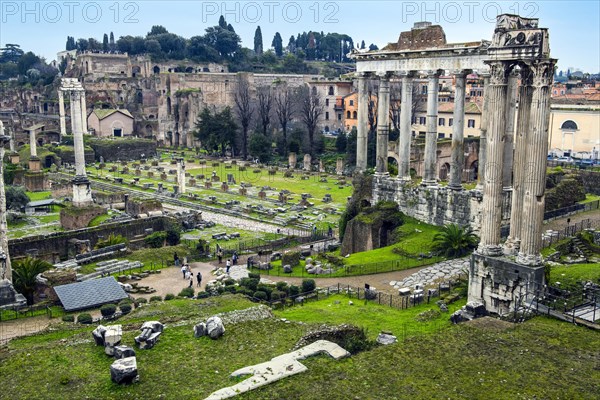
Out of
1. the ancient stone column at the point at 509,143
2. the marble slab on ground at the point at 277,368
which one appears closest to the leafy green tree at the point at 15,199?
the ancient stone column at the point at 509,143

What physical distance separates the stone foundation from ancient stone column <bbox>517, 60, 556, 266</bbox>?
322 mm

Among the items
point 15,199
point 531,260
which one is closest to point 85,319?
point 531,260

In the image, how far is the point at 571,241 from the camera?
77.4 feet

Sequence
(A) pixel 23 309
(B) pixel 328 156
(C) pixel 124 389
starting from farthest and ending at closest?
(B) pixel 328 156 → (A) pixel 23 309 → (C) pixel 124 389

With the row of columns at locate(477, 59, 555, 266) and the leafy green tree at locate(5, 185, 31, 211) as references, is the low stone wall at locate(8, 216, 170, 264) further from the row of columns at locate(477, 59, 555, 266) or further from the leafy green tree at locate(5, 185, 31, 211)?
the row of columns at locate(477, 59, 555, 266)

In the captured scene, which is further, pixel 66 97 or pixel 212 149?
pixel 66 97

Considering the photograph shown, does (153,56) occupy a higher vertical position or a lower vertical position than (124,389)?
higher

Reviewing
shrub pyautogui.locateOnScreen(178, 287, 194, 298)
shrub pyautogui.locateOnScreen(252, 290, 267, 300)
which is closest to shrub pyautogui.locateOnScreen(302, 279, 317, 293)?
shrub pyautogui.locateOnScreen(252, 290, 267, 300)

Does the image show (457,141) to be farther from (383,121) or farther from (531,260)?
(531,260)

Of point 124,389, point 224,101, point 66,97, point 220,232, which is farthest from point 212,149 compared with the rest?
point 124,389

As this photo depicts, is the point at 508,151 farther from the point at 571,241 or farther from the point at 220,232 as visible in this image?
the point at 220,232

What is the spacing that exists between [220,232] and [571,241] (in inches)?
757

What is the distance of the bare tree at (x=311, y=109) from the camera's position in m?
64.9

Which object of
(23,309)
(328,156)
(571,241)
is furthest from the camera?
(328,156)
